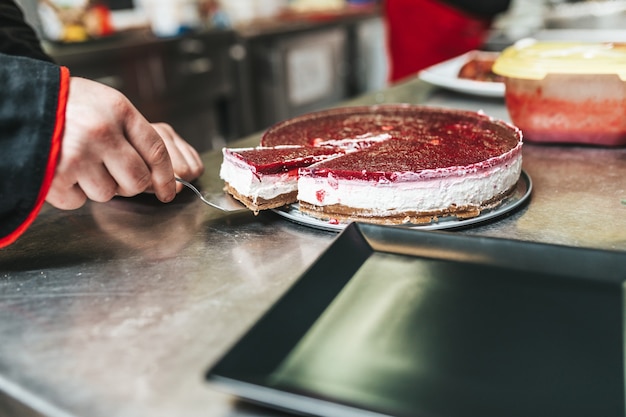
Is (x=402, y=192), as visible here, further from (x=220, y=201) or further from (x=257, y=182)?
(x=220, y=201)

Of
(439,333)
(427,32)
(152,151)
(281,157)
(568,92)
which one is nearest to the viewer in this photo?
(439,333)

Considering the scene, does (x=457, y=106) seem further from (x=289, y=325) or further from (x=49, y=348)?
(x=49, y=348)

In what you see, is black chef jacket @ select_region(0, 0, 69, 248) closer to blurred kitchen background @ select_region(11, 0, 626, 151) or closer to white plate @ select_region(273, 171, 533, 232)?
white plate @ select_region(273, 171, 533, 232)

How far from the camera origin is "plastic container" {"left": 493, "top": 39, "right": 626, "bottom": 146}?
1.28 metres

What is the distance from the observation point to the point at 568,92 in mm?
1324

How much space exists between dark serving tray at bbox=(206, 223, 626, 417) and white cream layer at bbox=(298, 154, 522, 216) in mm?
100

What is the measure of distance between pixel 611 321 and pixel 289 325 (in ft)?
1.32

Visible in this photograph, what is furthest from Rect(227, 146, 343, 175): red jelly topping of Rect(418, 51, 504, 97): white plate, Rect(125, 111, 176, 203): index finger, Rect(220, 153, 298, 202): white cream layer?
Rect(418, 51, 504, 97): white plate

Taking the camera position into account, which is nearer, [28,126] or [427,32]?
[28,126]

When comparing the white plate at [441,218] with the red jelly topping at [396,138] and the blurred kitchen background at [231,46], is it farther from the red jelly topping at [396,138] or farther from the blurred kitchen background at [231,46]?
the blurred kitchen background at [231,46]

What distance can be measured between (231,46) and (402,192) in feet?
10.7

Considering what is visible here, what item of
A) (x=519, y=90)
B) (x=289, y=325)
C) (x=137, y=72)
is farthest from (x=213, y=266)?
(x=137, y=72)

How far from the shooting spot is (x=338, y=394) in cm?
58

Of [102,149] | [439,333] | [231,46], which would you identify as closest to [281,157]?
[102,149]
